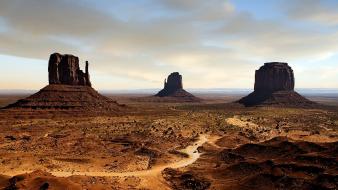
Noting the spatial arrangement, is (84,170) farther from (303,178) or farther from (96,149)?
(303,178)

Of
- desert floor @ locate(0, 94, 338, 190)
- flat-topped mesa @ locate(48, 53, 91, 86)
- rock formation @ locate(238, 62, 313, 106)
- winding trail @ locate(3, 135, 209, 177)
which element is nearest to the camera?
desert floor @ locate(0, 94, 338, 190)

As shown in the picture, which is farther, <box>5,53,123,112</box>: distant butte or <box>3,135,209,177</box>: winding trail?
<box>5,53,123,112</box>: distant butte

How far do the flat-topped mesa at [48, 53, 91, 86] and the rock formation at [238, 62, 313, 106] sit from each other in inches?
3314

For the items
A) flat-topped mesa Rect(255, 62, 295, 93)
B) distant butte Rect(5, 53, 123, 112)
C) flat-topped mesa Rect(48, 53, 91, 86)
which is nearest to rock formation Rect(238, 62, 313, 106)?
flat-topped mesa Rect(255, 62, 295, 93)

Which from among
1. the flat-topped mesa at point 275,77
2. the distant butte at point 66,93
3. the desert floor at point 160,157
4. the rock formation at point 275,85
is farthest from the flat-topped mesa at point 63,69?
the flat-topped mesa at point 275,77

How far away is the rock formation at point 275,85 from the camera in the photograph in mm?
174625

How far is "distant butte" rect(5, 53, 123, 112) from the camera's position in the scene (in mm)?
113188

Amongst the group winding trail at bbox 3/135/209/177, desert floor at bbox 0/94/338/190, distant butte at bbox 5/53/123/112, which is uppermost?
distant butte at bbox 5/53/123/112

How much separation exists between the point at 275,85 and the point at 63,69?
4078 inches

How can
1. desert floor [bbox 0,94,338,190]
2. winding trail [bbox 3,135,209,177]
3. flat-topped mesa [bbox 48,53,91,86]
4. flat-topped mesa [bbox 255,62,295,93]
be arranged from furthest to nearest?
flat-topped mesa [bbox 255,62,295,93] → flat-topped mesa [bbox 48,53,91,86] → winding trail [bbox 3,135,209,177] → desert floor [bbox 0,94,338,190]

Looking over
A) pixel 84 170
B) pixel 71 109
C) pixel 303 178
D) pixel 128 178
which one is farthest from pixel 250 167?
pixel 71 109

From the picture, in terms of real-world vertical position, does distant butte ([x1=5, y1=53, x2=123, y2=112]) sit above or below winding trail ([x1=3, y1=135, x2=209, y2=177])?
above

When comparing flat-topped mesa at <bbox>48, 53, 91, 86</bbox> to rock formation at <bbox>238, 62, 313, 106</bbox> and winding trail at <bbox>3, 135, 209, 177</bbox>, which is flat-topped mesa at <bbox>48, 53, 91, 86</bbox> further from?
rock formation at <bbox>238, 62, 313, 106</bbox>

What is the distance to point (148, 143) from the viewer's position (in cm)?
6556
